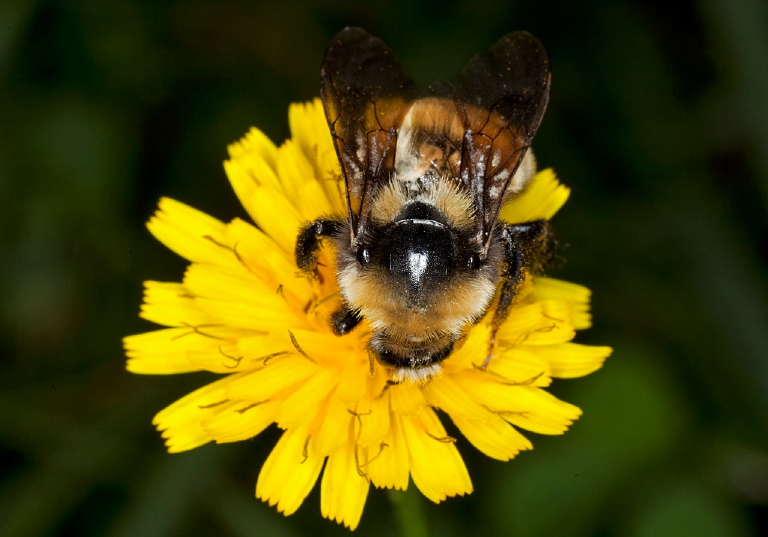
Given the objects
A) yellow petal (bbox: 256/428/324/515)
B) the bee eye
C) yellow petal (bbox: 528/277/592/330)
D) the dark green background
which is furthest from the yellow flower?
the dark green background

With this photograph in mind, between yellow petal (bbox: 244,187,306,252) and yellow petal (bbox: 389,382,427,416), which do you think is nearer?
yellow petal (bbox: 389,382,427,416)

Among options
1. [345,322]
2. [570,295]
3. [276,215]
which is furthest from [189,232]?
[570,295]

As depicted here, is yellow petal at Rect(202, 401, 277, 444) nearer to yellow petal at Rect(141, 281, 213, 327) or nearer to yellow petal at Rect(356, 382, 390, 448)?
yellow petal at Rect(356, 382, 390, 448)

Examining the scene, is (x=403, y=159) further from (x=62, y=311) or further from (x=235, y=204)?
(x=62, y=311)

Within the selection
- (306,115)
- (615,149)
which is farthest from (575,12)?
(306,115)

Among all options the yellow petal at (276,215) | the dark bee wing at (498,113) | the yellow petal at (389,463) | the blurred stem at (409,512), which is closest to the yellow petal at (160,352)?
the yellow petal at (276,215)

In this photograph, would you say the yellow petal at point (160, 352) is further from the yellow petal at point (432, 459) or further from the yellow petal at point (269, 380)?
the yellow petal at point (432, 459)

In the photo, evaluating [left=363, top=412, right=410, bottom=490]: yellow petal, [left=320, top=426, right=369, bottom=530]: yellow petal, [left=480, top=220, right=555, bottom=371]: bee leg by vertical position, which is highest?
[left=480, top=220, right=555, bottom=371]: bee leg
